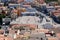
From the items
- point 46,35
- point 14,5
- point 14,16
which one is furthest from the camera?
point 14,5

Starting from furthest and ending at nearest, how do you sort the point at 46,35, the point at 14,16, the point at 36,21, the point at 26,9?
the point at 26,9 → the point at 14,16 → the point at 36,21 → the point at 46,35

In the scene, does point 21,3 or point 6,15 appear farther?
point 21,3

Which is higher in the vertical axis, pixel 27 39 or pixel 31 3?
pixel 27 39

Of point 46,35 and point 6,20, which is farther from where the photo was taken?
point 6,20

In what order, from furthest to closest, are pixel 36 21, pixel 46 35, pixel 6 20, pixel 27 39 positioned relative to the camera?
1. pixel 6 20
2. pixel 36 21
3. pixel 46 35
4. pixel 27 39

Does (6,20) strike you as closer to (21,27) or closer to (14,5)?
(21,27)

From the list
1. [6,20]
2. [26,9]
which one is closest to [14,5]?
[26,9]

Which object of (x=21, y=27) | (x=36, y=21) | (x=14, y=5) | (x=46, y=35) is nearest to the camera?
(x=46, y=35)

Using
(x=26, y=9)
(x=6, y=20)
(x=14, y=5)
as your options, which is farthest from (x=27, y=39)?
(x=14, y=5)

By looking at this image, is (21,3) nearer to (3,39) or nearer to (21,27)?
(21,27)
